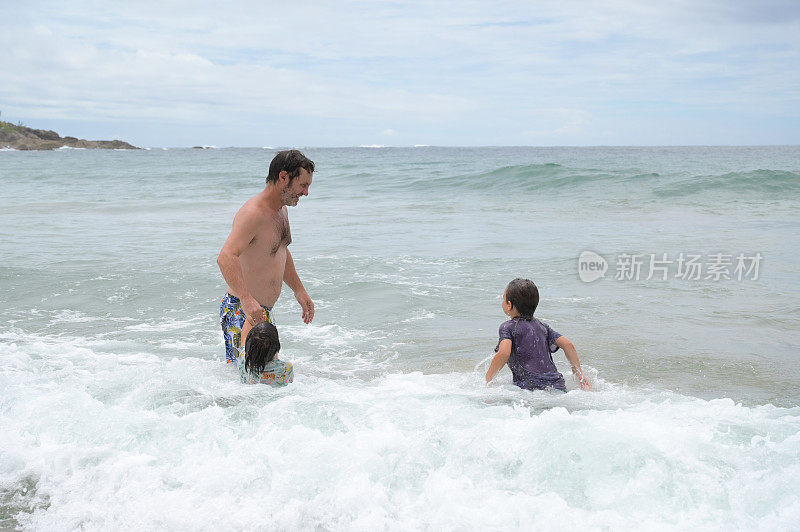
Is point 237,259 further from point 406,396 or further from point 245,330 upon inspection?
point 406,396

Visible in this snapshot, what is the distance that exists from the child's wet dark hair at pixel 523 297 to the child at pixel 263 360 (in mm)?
1513

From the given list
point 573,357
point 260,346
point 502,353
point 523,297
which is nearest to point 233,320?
point 260,346

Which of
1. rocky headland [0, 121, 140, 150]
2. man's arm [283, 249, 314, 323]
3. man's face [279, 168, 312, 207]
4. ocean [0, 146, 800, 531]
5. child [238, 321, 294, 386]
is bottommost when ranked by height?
ocean [0, 146, 800, 531]

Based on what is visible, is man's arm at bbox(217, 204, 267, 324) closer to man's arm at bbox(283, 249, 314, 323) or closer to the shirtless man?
the shirtless man

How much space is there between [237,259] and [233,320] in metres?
0.59

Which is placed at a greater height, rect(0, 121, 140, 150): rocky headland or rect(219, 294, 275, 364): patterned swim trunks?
Answer: rect(0, 121, 140, 150): rocky headland

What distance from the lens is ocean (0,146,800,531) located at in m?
3.23

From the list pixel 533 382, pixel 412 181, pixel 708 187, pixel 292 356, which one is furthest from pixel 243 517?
pixel 412 181

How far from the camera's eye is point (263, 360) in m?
4.32

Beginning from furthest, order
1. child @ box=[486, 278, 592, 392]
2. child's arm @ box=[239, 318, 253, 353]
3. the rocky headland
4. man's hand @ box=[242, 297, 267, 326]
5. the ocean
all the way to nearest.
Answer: the rocky headland, child @ box=[486, 278, 592, 392], child's arm @ box=[239, 318, 253, 353], man's hand @ box=[242, 297, 267, 326], the ocean

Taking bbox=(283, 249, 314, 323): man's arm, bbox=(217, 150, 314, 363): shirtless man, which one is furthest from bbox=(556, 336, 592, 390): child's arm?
bbox=(217, 150, 314, 363): shirtless man

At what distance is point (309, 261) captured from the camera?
10281 millimetres

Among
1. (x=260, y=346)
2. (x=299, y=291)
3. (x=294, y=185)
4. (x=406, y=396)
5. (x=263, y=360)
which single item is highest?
(x=294, y=185)

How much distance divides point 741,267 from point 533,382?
233 inches
